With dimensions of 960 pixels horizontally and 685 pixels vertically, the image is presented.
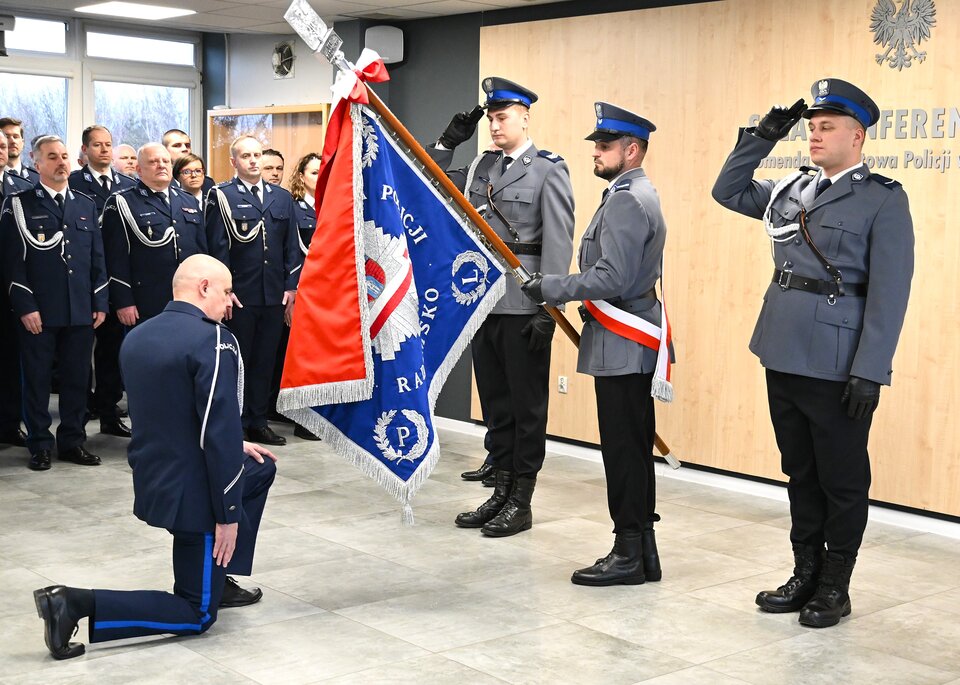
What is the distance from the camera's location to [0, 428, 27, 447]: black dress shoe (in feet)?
22.0

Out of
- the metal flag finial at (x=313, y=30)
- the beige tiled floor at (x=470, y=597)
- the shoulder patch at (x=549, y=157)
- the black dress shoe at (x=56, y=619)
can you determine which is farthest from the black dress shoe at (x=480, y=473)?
Answer: the black dress shoe at (x=56, y=619)

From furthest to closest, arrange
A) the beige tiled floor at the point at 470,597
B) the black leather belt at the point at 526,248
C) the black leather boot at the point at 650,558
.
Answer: the black leather belt at the point at 526,248, the black leather boot at the point at 650,558, the beige tiled floor at the point at 470,597

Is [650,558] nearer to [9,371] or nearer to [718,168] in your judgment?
[718,168]

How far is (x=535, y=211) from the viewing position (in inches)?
196

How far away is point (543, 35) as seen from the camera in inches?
277

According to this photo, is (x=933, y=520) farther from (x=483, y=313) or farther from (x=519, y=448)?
(x=483, y=313)

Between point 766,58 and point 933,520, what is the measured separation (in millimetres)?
2302

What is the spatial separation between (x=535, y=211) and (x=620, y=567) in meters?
1.51

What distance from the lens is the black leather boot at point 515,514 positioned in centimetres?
501

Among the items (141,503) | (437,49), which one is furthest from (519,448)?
(437,49)

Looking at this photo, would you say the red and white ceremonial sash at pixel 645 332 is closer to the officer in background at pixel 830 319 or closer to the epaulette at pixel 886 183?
the officer in background at pixel 830 319

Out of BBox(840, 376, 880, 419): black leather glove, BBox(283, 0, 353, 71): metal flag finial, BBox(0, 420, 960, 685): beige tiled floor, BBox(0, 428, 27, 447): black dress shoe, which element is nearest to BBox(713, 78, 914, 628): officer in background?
BBox(840, 376, 880, 419): black leather glove

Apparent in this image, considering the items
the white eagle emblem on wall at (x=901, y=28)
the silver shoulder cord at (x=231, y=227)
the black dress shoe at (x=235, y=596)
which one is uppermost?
the white eagle emblem on wall at (x=901, y=28)

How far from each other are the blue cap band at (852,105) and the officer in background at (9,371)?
14.9ft
